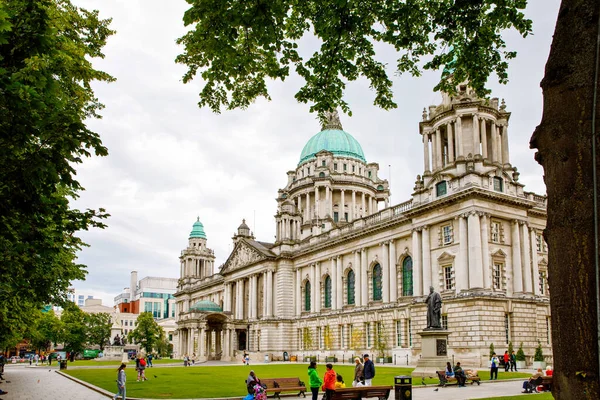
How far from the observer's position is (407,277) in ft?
176

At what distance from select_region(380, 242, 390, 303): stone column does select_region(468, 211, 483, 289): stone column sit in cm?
1224

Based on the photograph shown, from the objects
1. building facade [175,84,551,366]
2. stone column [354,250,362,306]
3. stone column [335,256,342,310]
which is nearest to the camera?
building facade [175,84,551,366]

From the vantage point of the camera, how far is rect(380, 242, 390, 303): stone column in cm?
5516

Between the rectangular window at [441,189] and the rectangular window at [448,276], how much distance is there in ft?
20.7

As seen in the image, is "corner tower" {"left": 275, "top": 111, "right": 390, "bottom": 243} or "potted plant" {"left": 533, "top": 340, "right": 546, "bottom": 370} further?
"corner tower" {"left": 275, "top": 111, "right": 390, "bottom": 243}

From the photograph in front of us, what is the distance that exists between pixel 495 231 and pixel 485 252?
2.57 metres

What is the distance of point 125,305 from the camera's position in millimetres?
179125

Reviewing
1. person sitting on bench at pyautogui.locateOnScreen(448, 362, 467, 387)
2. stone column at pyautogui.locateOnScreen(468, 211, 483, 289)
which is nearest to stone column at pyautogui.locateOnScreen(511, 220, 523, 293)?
stone column at pyautogui.locateOnScreen(468, 211, 483, 289)

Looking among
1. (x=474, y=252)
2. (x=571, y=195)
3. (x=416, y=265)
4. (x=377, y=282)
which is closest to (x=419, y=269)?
(x=416, y=265)

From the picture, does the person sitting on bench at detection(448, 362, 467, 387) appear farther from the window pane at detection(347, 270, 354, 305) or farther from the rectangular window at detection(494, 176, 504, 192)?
the window pane at detection(347, 270, 354, 305)

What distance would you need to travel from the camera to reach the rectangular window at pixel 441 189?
47938 mm

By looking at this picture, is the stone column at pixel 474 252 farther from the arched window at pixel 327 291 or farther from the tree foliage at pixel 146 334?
the tree foliage at pixel 146 334

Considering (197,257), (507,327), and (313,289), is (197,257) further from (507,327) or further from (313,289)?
(507,327)

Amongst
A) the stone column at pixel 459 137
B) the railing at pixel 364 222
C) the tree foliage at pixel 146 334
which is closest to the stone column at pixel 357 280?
the railing at pixel 364 222
